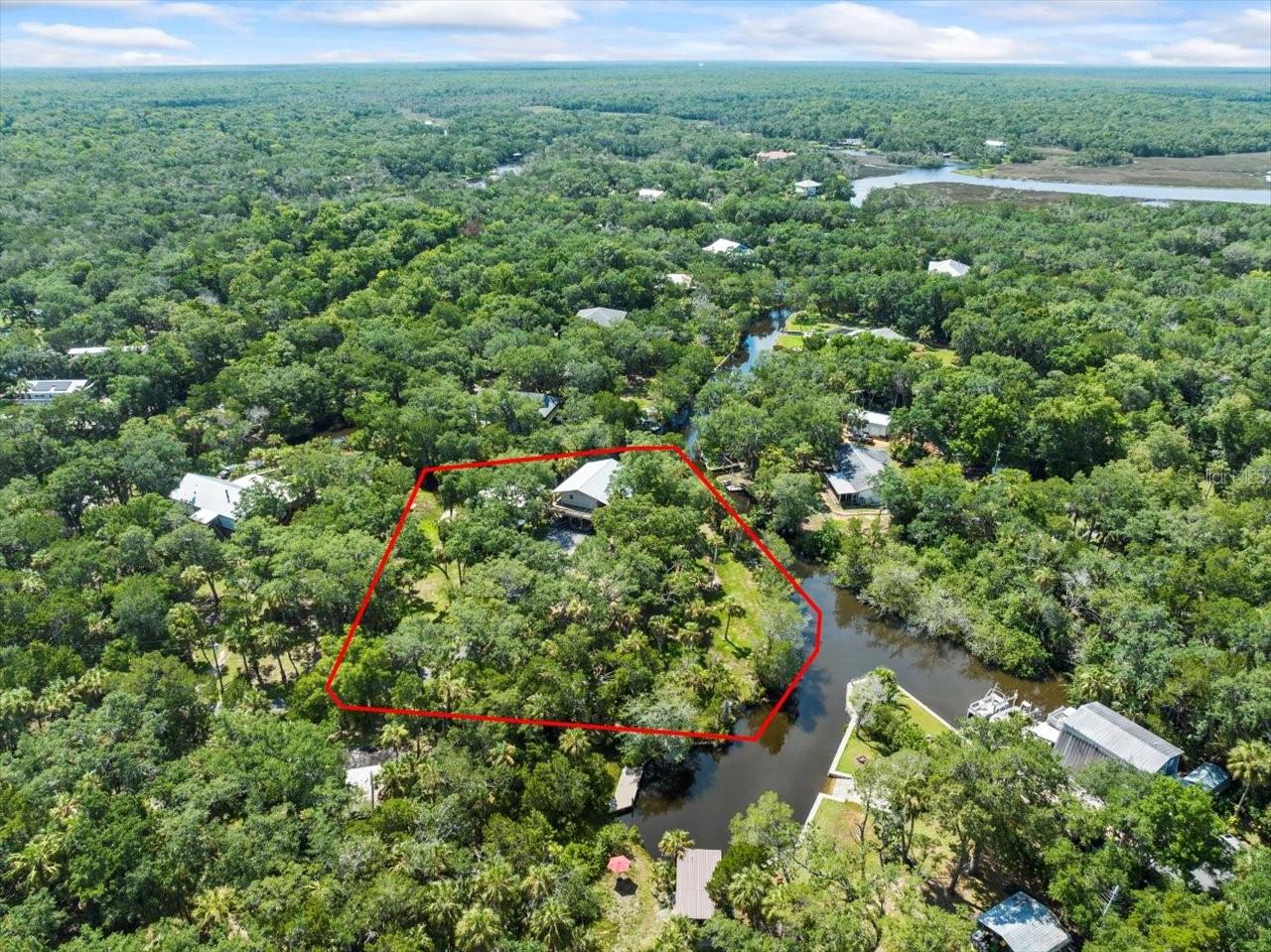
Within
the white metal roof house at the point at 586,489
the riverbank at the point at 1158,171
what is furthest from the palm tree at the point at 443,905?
the riverbank at the point at 1158,171

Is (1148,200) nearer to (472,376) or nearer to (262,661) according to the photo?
(472,376)

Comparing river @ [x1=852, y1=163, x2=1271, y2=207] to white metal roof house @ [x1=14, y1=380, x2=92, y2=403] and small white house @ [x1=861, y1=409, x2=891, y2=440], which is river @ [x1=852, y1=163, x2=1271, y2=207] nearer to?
small white house @ [x1=861, y1=409, x2=891, y2=440]

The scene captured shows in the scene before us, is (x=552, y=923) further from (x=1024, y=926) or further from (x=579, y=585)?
(x=579, y=585)

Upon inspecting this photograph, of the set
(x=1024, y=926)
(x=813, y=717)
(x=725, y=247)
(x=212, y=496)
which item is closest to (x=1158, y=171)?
(x=725, y=247)

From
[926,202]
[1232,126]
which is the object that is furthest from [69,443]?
[1232,126]

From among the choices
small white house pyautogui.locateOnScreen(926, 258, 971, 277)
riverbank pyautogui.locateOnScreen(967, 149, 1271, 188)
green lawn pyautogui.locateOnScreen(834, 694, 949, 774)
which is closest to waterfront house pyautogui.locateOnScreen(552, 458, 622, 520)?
green lawn pyautogui.locateOnScreen(834, 694, 949, 774)

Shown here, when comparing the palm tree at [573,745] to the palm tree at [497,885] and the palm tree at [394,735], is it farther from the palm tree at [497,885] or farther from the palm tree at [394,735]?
the palm tree at [394,735]
